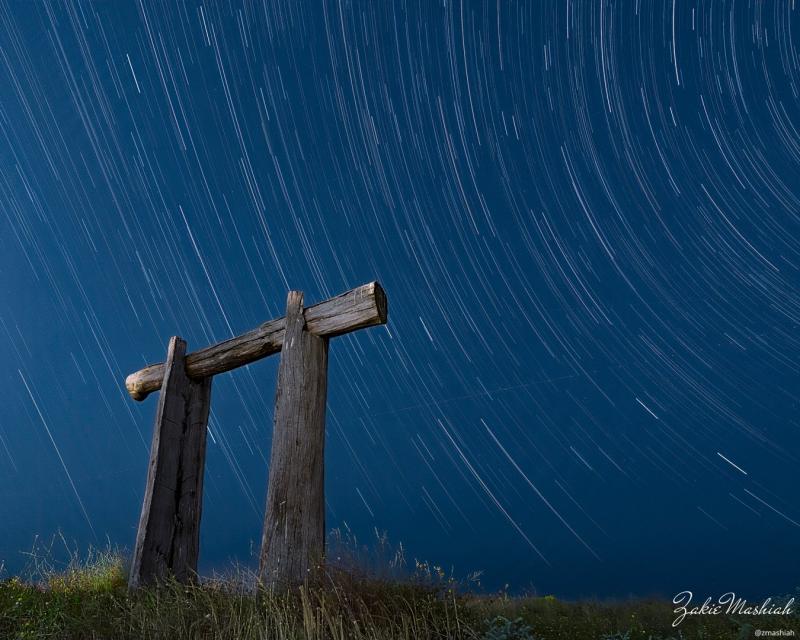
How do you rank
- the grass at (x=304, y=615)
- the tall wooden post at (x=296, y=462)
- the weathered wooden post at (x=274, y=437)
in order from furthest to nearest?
the weathered wooden post at (x=274, y=437) < the tall wooden post at (x=296, y=462) < the grass at (x=304, y=615)

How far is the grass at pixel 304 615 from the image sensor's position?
193 inches

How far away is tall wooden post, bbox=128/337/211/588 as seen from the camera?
24.9 ft

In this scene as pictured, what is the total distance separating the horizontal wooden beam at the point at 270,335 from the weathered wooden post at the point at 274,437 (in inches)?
0.4

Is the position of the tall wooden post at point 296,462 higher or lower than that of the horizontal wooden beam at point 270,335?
lower

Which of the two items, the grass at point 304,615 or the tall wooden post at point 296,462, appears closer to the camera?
the grass at point 304,615

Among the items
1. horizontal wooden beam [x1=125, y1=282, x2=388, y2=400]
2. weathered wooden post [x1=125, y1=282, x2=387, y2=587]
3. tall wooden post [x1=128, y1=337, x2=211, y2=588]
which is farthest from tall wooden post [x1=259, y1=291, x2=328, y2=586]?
tall wooden post [x1=128, y1=337, x2=211, y2=588]

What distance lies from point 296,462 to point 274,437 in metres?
0.39

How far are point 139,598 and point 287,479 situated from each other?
2063 mm

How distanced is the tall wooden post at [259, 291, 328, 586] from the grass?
31cm

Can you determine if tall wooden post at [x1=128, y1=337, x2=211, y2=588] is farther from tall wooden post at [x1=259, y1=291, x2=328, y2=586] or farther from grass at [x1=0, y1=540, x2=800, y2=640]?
tall wooden post at [x1=259, y1=291, x2=328, y2=586]

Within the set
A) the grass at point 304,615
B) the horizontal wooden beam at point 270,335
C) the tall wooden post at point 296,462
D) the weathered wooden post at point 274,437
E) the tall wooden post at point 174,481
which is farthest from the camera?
the tall wooden post at point 174,481

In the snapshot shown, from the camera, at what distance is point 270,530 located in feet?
20.2

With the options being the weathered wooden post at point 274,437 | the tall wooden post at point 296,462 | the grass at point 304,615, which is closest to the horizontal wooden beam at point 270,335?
the weathered wooden post at point 274,437

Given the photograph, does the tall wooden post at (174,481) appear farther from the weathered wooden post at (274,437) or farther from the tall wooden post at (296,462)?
the tall wooden post at (296,462)
